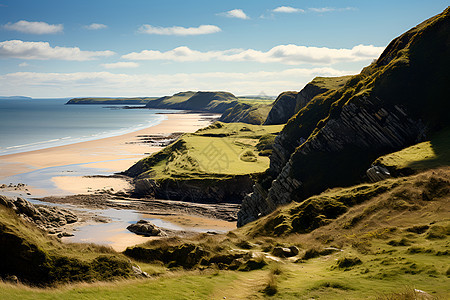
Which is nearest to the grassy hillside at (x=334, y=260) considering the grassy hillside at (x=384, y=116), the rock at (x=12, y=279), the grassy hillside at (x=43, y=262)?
the rock at (x=12, y=279)

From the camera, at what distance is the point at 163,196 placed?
76.9 metres

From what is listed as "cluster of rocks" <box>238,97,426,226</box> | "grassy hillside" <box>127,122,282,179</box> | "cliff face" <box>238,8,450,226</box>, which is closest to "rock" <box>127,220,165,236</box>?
"cluster of rocks" <box>238,97,426,226</box>

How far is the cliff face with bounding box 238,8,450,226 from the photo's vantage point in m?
47.1

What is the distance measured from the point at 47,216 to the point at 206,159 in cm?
4585

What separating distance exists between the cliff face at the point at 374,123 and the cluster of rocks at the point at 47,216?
28465 mm

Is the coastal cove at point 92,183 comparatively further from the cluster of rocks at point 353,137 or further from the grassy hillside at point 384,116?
the grassy hillside at point 384,116

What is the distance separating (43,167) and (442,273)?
330 feet

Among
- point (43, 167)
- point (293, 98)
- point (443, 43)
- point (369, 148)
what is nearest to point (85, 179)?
point (43, 167)

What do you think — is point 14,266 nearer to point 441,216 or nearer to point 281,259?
point 281,259

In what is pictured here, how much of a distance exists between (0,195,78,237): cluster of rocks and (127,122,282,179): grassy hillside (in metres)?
28.2

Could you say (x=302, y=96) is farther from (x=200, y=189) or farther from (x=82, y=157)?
(x=82, y=157)

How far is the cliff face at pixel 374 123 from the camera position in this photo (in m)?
47.1

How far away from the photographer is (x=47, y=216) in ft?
171

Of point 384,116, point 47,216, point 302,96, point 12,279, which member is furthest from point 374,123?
point 302,96
